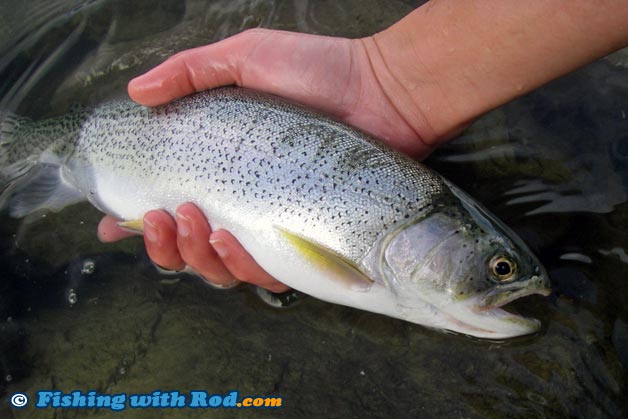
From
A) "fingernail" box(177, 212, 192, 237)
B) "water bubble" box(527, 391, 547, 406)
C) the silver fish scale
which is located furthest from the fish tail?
"water bubble" box(527, 391, 547, 406)

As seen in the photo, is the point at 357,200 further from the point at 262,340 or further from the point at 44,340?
the point at 44,340

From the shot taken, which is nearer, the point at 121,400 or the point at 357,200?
the point at 357,200

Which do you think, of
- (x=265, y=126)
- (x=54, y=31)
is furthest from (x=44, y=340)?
(x=54, y=31)

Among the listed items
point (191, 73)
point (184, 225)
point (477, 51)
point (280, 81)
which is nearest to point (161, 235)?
point (184, 225)

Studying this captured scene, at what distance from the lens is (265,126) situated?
8.27 feet

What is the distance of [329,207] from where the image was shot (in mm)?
2273

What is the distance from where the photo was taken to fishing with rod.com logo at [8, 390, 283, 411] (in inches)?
99.0

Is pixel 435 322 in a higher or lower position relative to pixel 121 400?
higher

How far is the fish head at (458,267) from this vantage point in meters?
2.16

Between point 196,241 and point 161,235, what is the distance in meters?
0.20

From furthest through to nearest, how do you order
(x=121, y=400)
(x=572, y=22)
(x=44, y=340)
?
(x=44, y=340) < (x=121, y=400) < (x=572, y=22)

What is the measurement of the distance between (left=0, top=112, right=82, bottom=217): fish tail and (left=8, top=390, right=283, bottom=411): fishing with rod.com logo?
1.21 meters

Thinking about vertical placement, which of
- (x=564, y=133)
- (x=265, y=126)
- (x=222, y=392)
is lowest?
(x=222, y=392)

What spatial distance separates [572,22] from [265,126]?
4.71ft
